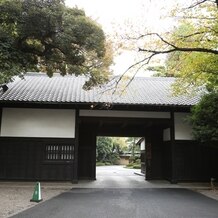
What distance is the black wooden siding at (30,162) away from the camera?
52.7 ft

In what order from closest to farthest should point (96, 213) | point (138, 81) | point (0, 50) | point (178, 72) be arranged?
1. point (96, 213)
2. point (0, 50)
3. point (178, 72)
4. point (138, 81)

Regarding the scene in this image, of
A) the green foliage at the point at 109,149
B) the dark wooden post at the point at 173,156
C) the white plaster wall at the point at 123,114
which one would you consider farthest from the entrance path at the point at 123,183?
the green foliage at the point at 109,149

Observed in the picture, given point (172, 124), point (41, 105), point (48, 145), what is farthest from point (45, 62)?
point (172, 124)

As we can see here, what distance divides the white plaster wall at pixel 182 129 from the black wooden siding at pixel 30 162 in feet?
19.5

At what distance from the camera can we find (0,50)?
1118 cm

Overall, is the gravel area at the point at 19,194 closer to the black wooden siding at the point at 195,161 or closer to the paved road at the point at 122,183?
the paved road at the point at 122,183

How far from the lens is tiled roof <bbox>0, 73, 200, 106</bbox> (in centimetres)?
1616

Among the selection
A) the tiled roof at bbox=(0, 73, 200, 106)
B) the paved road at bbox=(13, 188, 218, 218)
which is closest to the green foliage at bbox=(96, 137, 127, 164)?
the tiled roof at bbox=(0, 73, 200, 106)

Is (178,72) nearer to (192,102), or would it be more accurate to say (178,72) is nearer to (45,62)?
(192,102)

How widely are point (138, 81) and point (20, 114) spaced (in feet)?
31.5

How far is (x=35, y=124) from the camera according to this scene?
1634 centimetres

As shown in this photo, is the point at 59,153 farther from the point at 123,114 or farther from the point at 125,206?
the point at 125,206

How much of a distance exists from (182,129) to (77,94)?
6.16m

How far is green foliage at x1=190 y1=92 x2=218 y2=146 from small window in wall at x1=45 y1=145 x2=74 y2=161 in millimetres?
6362
